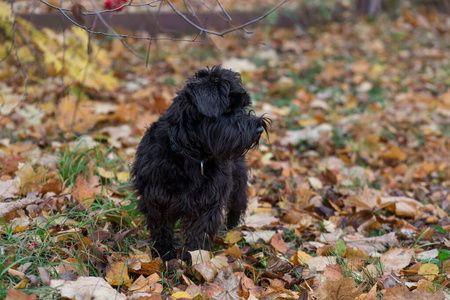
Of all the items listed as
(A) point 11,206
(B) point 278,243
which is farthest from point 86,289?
(B) point 278,243

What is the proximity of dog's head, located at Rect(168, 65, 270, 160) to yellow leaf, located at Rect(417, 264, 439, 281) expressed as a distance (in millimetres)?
1460

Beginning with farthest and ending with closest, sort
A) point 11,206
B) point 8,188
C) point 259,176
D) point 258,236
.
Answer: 1. point 259,176
2. point 258,236
3. point 8,188
4. point 11,206

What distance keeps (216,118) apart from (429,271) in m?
1.80

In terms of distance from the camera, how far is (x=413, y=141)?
6.12m

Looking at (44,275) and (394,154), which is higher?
(394,154)

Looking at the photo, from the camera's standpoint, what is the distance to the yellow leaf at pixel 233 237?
362cm

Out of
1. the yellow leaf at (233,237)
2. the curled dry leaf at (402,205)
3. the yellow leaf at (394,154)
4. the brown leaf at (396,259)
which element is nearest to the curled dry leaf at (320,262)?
the brown leaf at (396,259)

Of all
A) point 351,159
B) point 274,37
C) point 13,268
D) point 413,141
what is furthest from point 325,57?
point 13,268

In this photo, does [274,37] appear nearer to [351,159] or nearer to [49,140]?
[351,159]

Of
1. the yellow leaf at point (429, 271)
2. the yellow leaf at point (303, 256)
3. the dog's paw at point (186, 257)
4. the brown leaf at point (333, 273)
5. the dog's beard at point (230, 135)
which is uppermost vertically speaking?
the dog's beard at point (230, 135)

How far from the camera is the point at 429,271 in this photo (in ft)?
9.78

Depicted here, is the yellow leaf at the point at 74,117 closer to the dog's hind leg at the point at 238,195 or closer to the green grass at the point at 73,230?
the green grass at the point at 73,230

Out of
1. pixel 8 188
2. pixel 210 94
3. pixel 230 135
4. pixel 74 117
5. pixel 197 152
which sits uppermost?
pixel 210 94

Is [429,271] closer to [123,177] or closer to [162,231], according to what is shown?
[162,231]
